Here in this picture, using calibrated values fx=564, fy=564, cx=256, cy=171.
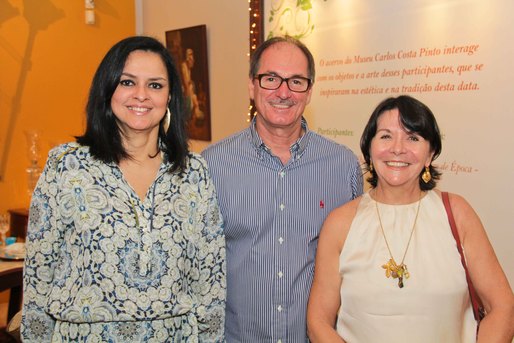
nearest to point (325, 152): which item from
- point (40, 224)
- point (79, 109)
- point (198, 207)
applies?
point (198, 207)

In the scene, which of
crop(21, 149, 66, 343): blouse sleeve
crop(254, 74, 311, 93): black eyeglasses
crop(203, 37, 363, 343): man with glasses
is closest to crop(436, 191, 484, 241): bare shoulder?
crop(203, 37, 363, 343): man with glasses

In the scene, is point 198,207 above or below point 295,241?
above

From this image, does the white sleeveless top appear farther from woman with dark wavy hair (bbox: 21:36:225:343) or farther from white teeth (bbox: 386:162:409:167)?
woman with dark wavy hair (bbox: 21:36:225:343)

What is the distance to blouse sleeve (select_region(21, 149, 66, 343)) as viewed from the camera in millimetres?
1821

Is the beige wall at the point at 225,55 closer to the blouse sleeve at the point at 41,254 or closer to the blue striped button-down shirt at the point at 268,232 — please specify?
the blue striped button-down shirt at the point at 268,232

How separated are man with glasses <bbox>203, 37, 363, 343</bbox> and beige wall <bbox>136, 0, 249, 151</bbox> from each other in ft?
7.18

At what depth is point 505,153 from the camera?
2576 millimetres

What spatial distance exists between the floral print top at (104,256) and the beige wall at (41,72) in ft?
11.5

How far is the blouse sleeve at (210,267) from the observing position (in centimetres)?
199

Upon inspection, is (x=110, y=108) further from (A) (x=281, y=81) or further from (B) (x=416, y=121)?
(B) (x=416, y=121)

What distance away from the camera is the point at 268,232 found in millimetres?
2160

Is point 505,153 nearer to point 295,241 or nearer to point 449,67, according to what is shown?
point 449,67

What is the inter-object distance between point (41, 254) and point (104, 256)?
0.77 ft

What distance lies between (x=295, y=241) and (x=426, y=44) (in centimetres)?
140
